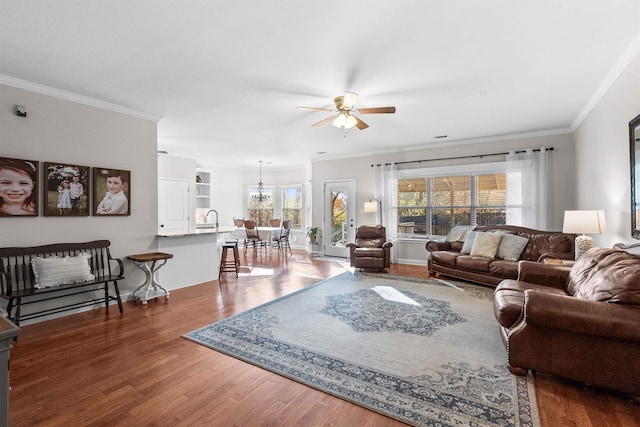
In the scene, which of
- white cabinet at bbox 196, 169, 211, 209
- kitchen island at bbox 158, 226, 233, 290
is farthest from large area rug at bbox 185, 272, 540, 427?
white cabinet at bbox 196, 169, 211, 209

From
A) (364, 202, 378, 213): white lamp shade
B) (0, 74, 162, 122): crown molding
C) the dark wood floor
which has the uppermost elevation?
(0, 74, 162, 122): crown molding

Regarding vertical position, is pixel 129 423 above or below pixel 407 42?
below

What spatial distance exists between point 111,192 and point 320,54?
3.35 m

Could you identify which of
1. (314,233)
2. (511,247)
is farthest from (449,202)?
(314,233)

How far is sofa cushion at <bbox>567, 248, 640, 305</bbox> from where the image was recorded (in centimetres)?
203

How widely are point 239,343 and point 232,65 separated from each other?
2.72 m

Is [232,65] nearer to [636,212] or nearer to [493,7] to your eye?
[493,7]

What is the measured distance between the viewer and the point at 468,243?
5.54m

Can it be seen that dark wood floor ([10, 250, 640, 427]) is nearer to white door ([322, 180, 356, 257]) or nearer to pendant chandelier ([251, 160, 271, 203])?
white door ([322, 180, 356, 257])

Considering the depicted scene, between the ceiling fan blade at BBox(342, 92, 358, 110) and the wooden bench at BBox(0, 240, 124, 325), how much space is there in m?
3.46

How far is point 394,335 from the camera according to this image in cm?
301

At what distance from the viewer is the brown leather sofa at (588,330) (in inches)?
77.5

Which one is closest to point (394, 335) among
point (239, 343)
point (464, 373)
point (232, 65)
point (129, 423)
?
point (464, 373)

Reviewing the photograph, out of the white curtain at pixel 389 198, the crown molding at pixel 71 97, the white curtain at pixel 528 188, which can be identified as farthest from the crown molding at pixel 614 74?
the crown molding at pixel 71 97
